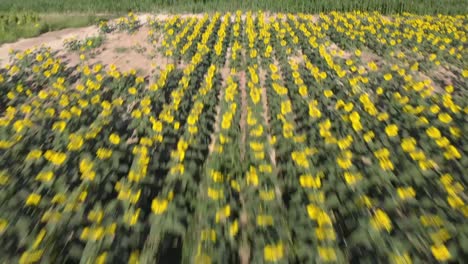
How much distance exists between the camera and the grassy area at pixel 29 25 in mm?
10384

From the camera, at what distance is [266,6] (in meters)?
12.8

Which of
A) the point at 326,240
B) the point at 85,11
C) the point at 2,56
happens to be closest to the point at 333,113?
the point at 326,240

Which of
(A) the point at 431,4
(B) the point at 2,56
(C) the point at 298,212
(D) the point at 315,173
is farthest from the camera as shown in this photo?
(A) the point at 431,4

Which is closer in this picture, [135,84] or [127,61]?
[135,84]

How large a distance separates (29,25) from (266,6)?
33.4 ft

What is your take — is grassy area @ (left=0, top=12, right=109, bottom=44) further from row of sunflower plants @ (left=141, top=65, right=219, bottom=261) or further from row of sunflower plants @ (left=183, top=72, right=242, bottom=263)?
row of sunflower plants @ (left=183, top=72, right=242, bottom=263)

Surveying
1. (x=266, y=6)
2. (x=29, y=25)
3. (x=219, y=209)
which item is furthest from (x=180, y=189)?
(x=29, y=25)

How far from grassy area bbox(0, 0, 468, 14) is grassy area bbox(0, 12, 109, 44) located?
7.42 ft

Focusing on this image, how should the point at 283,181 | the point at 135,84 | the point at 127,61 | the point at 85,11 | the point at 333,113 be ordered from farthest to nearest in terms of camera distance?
the point at 85,11 → the point at 127,61 → the point at 135,84 → the point at 333,113 → the point at 283,181

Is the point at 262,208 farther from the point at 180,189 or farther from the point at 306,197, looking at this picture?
the point at 180,189

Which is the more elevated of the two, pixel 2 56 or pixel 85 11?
pixel 85 11

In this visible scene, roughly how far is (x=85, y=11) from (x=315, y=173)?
15.7 m

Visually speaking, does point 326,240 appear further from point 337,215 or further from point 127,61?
point 127,61

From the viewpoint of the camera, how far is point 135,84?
5348 mm
